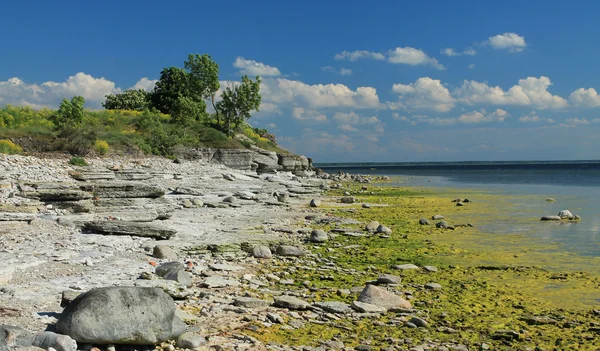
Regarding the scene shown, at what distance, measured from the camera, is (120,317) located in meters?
5.49

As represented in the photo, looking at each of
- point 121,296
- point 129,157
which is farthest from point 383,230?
point 129,157

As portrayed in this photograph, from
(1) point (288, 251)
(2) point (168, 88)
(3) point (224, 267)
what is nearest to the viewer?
(3) point (224, 267)

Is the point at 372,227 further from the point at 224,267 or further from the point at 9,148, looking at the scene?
the point at 9,148

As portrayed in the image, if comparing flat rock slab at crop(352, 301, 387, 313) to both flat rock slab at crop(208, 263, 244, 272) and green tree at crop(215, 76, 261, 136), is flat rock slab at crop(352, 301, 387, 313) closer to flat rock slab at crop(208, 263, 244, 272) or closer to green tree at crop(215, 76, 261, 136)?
flat rock slab at crop(208, 263, 244, 272)

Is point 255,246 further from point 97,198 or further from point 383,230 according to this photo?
point 97,198

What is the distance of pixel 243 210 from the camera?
2123 cm

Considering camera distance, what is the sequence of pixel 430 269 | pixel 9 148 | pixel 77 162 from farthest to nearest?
pixel 9 148
pixel 77 162
pixel 430 269

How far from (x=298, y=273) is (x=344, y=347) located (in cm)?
416

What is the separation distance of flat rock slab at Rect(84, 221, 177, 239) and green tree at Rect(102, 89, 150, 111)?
51.6 m

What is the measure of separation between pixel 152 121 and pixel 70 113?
27.4 ft

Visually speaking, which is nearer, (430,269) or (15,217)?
(430,269)

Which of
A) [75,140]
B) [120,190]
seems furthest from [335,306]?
[75,140]

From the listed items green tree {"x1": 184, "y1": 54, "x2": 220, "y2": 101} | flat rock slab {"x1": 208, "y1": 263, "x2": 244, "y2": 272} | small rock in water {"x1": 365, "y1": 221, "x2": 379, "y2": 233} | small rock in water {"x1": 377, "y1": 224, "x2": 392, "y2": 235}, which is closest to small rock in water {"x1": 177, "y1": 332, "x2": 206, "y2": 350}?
flat rock slab {"x1": 208, "y1": 263, "x2": 244, "y2": 272}

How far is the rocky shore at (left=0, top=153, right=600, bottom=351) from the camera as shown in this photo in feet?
18.8
